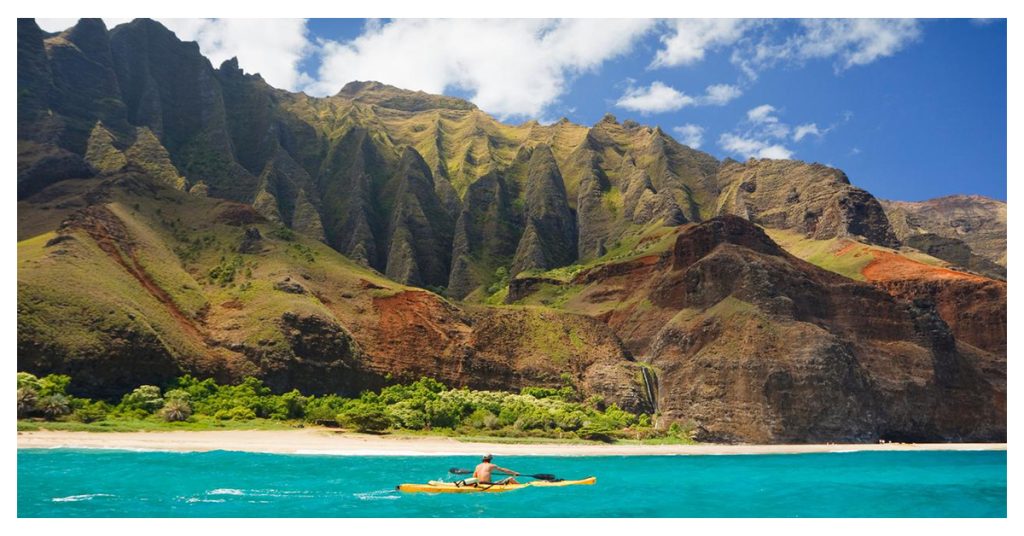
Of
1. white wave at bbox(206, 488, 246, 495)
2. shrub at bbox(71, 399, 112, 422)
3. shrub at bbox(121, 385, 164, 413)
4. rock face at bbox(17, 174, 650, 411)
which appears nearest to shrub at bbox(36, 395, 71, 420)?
shrub at bbox(71, 399, 112, 422)

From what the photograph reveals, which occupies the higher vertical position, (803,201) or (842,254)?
(803,201)

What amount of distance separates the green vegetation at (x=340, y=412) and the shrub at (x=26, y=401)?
68 millimetres

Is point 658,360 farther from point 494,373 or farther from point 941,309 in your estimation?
point 941,309

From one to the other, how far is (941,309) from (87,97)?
151 metres

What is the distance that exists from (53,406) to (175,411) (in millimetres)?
8849

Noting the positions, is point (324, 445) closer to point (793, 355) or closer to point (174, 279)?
point (174, 279)

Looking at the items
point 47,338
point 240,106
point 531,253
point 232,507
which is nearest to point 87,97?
point 240,106

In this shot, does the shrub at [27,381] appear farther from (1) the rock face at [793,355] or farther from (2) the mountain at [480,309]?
(1) the rock face at [793,355]

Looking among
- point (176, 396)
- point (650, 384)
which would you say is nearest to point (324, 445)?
point (176, 396)

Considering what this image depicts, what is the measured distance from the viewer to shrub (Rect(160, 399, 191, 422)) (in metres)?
63.8

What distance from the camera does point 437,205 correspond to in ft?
610

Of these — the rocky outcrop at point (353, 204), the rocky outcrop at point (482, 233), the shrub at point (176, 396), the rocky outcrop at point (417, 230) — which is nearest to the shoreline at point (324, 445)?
the shrub at point (176, 396)

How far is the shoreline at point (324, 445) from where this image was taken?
169 feet

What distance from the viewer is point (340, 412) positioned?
2869 inches
